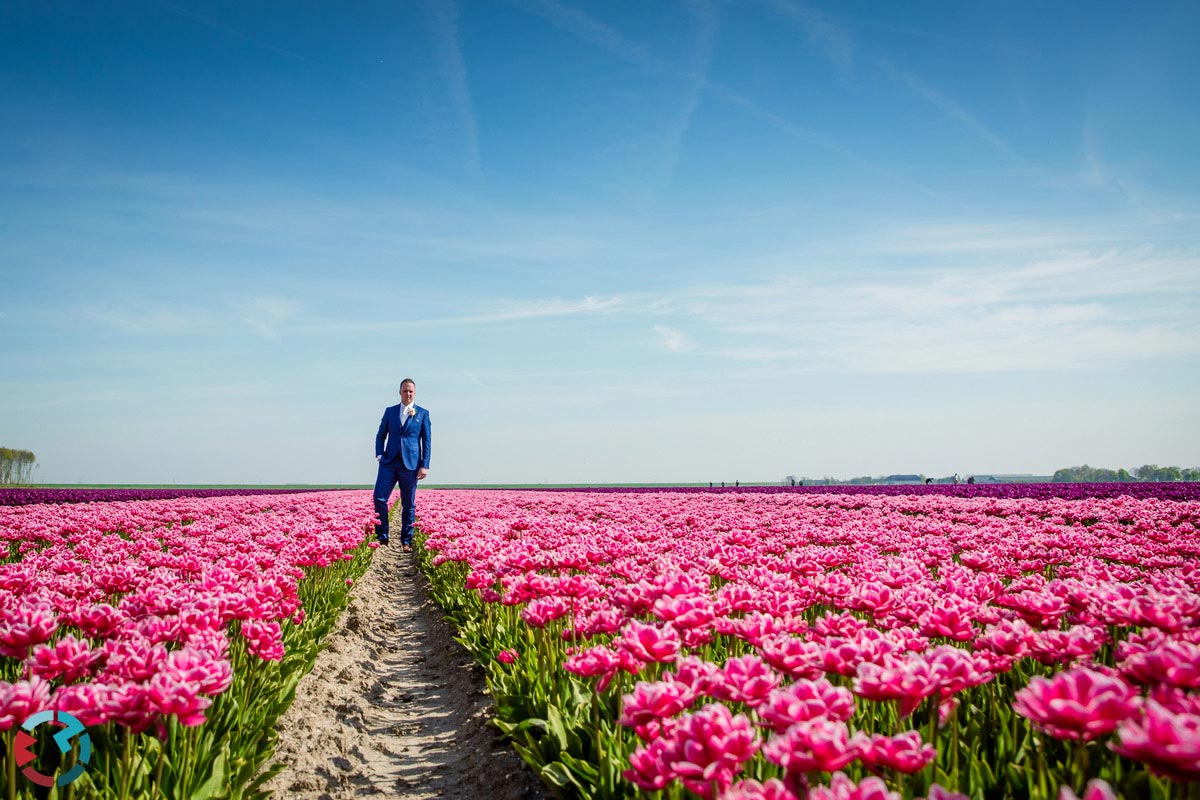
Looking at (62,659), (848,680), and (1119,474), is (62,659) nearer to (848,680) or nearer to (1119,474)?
(848,680)

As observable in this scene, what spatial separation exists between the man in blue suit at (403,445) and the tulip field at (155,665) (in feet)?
20.4

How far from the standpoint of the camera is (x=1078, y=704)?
191cm

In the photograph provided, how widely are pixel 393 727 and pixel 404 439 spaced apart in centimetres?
839

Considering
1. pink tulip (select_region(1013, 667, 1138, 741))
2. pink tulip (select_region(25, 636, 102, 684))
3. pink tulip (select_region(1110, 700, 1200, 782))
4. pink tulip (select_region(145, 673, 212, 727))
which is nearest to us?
pink tulip (select_region(1110, 700, 1200, 782))

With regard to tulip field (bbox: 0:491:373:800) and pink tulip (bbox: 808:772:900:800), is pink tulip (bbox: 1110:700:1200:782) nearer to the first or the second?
pink tulip (bbox: 808:772:900:800)

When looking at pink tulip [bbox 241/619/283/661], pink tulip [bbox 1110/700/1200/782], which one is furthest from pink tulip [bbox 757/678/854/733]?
pink tulip [bbox 241/619/283/661]

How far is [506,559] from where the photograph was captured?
228 inches

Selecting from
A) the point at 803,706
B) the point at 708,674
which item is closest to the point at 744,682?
the point at 708,674

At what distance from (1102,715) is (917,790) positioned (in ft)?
3.74

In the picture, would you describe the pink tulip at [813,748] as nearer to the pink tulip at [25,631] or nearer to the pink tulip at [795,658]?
the pink tulip at [795,658]

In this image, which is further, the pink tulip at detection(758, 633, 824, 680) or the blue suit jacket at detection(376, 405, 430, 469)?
the blue suit jacket at detection(376, 405, 430, 469)

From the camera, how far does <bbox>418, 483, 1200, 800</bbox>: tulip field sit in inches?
77.2

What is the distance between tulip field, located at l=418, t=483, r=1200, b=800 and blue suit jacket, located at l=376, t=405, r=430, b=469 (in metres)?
7.05

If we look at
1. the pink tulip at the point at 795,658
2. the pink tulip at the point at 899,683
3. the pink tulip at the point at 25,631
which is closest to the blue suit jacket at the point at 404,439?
the pink tulip at the point at 25,631
